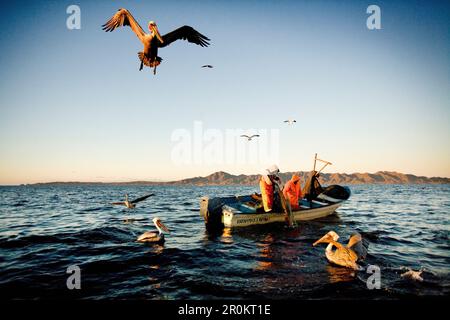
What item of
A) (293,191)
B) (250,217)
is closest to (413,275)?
(250,217)

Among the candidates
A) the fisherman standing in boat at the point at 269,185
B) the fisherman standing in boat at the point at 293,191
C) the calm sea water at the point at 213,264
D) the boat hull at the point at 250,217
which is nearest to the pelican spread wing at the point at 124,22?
the calm sea water at the point at 213,264

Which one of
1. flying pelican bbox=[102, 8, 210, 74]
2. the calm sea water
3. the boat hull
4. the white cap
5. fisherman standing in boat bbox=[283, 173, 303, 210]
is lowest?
the calm sea water

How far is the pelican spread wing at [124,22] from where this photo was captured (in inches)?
288

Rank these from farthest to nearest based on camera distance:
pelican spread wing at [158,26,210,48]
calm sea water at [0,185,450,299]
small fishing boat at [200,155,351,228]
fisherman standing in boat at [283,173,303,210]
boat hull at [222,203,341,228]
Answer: fisherman standing in boat at [283,173,303,210], small fishing boat at [200,155,351,228], boat hull at [222,203,341,228], pelican spread wing at [158,26,210,48], calm sea water at [0,185,450,299]

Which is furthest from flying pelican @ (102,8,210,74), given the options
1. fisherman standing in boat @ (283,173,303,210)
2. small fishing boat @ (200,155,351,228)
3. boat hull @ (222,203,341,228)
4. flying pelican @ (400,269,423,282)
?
fisherman standing in boat @ (283,173,303,210)

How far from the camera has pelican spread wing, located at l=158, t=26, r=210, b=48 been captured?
7844mm

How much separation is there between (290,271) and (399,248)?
568 centimetres

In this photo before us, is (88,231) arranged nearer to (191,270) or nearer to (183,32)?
(191,270)

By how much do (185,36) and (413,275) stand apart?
31.8 ft

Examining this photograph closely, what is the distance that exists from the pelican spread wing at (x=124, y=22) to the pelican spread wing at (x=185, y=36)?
2.14 ft

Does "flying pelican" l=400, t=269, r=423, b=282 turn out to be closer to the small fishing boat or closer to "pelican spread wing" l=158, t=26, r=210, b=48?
the small fishing boat

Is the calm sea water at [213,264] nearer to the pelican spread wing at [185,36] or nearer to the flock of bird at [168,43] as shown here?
the flock of bird at [168,43]

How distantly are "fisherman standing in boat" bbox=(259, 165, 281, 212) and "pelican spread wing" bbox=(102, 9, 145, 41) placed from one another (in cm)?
809
